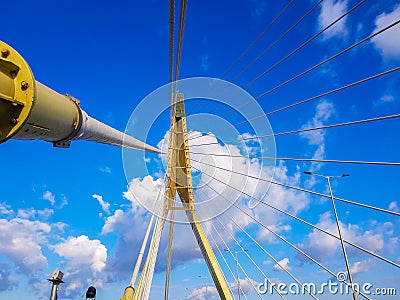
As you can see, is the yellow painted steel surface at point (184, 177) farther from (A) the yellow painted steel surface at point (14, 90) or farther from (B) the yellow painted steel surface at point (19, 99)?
(A) the yellow painted steel surface at point (14, 90)

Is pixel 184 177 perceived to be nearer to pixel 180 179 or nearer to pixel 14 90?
pixel 180 179

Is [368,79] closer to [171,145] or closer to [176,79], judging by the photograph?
[176,79]

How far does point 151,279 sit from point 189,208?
3.93 metres

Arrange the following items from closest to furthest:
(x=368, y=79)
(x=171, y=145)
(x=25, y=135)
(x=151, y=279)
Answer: (x=25, y=135)
(x=368, y=79)
(x=151, y=279)
(x=171, y=145)

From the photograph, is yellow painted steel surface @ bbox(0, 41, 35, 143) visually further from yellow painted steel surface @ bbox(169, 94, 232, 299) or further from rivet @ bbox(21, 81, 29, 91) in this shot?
yellow painted steel surface @ bbox(169, 94, 232, 299)

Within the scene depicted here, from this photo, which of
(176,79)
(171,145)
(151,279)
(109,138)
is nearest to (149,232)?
(151,279)

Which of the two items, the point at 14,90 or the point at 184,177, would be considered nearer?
the point at 14,90

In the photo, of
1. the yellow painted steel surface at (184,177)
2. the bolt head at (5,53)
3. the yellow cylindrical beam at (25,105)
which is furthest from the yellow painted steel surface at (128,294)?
the bolt head at (5,53)

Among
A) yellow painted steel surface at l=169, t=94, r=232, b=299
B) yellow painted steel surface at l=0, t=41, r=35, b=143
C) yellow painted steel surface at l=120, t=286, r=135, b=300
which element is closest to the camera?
yellow painted steel surface at l=0, t=41, r=35, b=143

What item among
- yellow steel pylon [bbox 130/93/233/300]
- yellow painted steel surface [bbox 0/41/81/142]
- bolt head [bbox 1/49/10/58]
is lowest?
yellow painted steel surface [bbox 0/41/81/142]

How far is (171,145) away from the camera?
49.7 feet

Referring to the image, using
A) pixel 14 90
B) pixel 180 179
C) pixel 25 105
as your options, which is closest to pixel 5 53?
pixel 14 90

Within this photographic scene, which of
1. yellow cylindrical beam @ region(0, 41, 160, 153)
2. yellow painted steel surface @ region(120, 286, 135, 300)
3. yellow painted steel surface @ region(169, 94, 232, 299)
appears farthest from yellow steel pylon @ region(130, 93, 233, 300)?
yellow cylindrical beam @ region(0, 41, 160, 153)

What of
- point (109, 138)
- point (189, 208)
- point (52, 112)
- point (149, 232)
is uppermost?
point (189, 208)
